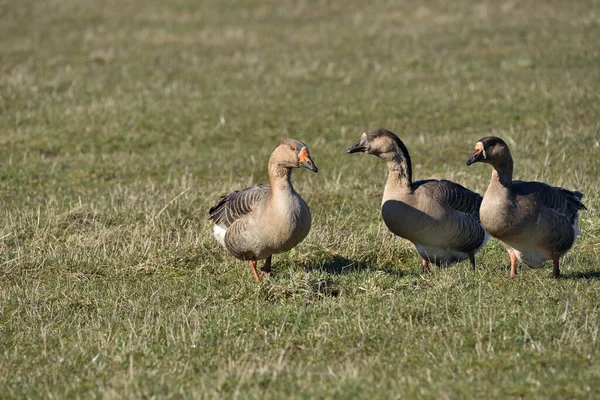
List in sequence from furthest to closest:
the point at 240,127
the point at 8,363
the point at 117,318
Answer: the point at 240,127, the point at 117,318, the point at 8,363

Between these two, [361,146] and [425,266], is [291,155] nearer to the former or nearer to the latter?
[361,146]

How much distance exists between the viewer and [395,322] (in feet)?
24.7

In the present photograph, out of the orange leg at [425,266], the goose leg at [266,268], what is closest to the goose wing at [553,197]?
the orange leg at [425,266]

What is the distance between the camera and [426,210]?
368 inches

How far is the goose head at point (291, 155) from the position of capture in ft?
29.7

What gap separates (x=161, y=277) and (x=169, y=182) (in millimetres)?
5330

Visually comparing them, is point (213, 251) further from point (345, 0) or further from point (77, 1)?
point (77, 1)

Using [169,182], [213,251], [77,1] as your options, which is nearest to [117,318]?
[213,251]

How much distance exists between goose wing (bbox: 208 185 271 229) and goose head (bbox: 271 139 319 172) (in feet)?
1.58

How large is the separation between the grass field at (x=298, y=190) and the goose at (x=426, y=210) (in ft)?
1.30

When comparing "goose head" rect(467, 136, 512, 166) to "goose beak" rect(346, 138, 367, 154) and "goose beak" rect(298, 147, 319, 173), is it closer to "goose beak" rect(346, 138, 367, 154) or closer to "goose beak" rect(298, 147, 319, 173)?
"goose beak" rect(346, 138, 367, 154)

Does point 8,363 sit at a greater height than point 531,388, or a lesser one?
lesser

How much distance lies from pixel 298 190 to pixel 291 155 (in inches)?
181

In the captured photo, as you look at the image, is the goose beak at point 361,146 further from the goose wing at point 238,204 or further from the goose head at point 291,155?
the goose wing at point 238,204
